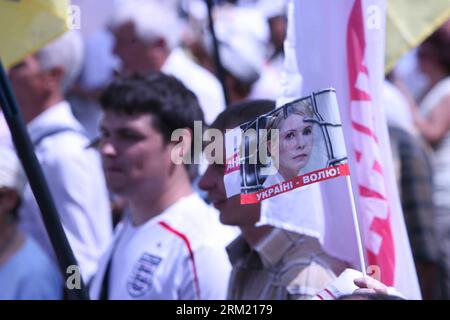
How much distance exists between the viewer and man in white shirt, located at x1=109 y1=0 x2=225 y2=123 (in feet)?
17.0

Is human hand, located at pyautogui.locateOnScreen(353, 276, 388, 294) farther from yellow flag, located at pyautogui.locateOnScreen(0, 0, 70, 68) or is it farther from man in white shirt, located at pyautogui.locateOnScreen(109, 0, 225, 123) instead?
man in white shirt, located at pyautogui.locateOnScreen(109, 0, 225, 123)

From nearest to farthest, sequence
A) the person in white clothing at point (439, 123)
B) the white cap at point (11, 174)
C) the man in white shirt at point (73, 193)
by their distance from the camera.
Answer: the white cap at point (11, 174) < the man in white shirt at point (73, 193) < the person in white clothing at point (439, 123)

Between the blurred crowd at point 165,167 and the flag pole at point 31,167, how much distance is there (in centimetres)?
52

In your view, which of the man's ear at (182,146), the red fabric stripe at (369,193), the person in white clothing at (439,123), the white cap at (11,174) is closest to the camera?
the red fabric stripe at (369,193)

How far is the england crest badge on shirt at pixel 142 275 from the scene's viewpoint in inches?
144

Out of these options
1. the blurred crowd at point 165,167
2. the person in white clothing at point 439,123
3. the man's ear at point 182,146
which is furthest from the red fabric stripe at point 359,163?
the person in white clothing at point 439,123

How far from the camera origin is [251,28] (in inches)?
243

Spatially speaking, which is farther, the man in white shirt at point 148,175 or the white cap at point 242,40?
the white cap at point 242,40

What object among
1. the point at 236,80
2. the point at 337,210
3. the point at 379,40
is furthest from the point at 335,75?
the point at 236,80

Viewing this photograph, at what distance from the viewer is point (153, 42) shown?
17.3ft

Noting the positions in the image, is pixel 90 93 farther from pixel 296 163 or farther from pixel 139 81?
pixel 296 163

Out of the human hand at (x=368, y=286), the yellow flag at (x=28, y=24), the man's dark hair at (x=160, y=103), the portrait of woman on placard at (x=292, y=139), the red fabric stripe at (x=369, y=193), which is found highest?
the yellow flag at (x=28, y=24)

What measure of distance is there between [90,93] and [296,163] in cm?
363

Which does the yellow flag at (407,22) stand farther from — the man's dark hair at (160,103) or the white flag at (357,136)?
the white flag at (357,136)
